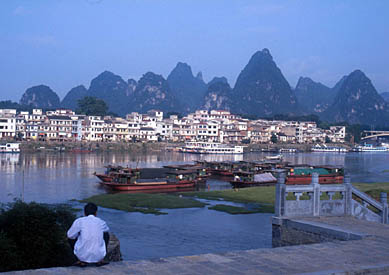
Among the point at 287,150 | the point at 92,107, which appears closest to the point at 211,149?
the point at 287,150

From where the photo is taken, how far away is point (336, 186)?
12602 mm

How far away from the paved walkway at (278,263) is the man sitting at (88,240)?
0.16 meters

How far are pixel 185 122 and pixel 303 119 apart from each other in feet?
174

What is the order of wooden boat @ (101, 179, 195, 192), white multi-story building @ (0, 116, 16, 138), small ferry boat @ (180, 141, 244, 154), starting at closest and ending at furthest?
wooden boat @ (101, 179, 195, 192) → white multi-story building @ (0, 116, 16, 138) → small ferry boat @ (180, 141, 244, 154)

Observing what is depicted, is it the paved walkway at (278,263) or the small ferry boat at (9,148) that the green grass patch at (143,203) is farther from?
the small ferry boat at (9,148)

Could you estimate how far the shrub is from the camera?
9.64 m

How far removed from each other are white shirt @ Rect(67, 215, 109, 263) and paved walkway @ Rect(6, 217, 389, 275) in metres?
0.18

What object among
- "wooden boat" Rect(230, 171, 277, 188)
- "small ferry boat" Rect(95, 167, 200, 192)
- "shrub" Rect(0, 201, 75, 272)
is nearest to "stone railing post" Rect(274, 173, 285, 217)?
"shrub" Rect(0, 201, 75, 272)

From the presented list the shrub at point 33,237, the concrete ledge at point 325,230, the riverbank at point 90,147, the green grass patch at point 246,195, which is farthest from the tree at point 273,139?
the shrub at point 33,237

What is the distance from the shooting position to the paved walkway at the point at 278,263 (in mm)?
7070

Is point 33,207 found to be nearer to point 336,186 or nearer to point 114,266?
point 114,266

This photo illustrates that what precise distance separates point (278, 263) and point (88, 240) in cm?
309

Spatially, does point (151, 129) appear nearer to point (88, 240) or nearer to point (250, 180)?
point (250, 180)

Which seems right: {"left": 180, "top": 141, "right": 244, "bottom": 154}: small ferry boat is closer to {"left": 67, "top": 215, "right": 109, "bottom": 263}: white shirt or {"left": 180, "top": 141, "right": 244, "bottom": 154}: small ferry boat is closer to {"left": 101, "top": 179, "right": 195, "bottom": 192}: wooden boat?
{"left": 101, "top": 179, "right": 195, "bottom": 192}: wooden boat
